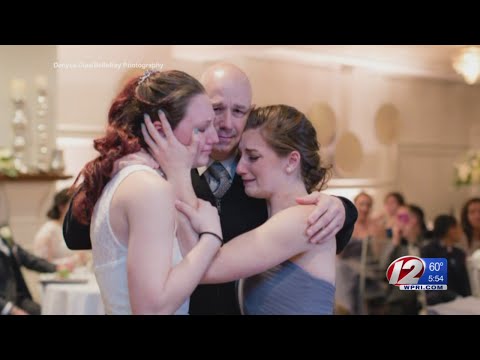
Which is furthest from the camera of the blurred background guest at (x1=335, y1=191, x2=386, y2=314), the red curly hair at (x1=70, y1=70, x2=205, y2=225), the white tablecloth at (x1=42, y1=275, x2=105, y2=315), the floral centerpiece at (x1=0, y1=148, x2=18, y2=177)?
the white tablecloth at (x1=42, y1=275, x2=105, y2=315)

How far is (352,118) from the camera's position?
3172mm

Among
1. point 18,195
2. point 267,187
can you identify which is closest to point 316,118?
point 267,187

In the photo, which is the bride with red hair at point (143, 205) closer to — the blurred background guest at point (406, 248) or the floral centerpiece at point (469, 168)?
the blurred background guest at point (406, 248)

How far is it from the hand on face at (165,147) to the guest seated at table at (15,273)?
4.48 ft

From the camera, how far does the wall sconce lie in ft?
8.46

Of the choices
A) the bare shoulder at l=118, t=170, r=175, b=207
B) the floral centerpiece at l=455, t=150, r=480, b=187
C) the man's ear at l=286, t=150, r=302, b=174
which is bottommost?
the bare shoulder at l=118, t=170, r=175, b=207

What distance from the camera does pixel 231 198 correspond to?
7.11ft

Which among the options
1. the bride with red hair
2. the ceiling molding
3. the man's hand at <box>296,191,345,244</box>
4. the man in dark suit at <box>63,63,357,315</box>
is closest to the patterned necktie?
the man in dark suit at <box>63,63,357,315</box>

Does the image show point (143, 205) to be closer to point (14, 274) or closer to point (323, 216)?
point (323, 216)

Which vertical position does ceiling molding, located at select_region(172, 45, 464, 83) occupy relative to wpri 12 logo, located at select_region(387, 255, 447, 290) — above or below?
above

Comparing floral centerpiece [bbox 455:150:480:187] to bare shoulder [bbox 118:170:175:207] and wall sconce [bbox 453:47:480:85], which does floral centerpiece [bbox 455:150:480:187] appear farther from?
bare shoulder [bbox 118:170:175:207]

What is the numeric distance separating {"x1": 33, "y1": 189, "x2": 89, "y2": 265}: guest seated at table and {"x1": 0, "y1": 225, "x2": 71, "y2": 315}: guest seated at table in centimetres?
6

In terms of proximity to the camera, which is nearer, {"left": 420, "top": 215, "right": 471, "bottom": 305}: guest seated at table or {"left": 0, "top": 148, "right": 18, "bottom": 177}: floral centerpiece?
{"left": 420, "top": 215, "right": 471, "bottom": 305}: guest seated at table
